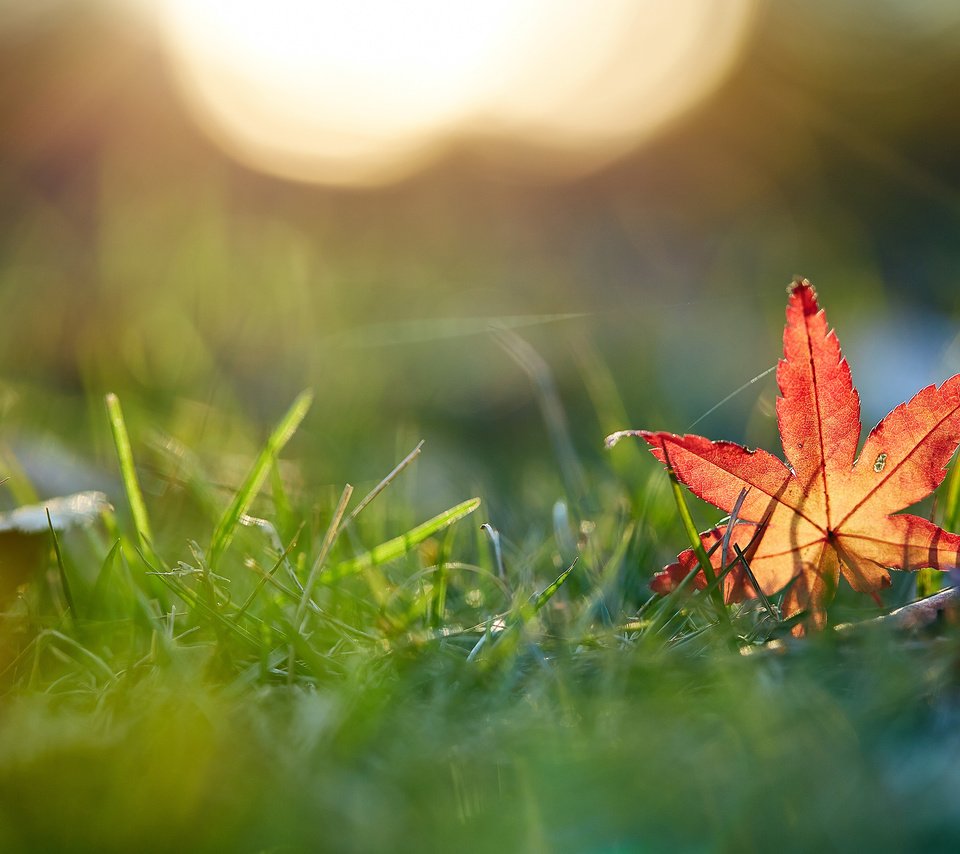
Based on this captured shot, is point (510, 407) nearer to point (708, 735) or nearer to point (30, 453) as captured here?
point (30, 453)

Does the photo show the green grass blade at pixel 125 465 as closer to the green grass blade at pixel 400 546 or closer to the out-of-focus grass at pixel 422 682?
the out-of-focus grass at pixel 422 682

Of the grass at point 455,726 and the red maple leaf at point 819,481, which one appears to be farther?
the red maple leaf at point 819,481

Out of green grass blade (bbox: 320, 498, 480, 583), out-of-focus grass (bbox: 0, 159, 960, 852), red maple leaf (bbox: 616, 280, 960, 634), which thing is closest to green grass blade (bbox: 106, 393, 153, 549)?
out-of-focus grass (bbox: 0, 159, 960, 852)

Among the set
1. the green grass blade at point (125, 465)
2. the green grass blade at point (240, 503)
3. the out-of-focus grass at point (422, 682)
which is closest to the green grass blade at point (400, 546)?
the out-of-focus grass at point (422, 682)

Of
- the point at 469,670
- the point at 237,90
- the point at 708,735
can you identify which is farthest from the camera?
the point at 237,90

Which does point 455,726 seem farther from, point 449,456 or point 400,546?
point 449,456

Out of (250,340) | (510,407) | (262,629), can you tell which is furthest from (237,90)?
(262,629)

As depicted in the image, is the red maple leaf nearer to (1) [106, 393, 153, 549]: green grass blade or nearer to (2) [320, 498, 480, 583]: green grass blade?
(2) [320, 498, 480, 583]: green grass blade
